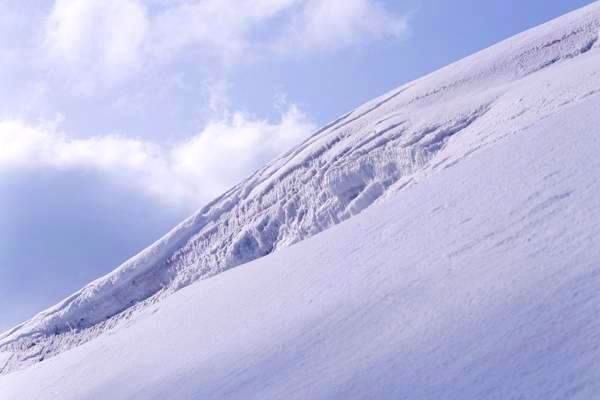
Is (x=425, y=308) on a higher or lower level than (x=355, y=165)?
lower

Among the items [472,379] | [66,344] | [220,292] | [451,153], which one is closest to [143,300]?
[66,344]

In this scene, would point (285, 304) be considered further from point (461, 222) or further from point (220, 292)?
point (220, 292)

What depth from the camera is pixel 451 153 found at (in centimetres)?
988

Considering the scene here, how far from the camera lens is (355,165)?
12133 millimetres

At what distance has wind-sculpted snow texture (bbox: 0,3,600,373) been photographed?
10.2 meters

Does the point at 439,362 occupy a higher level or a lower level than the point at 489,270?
lower

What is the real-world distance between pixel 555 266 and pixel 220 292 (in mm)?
5428

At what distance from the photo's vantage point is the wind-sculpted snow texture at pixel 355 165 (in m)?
10.2

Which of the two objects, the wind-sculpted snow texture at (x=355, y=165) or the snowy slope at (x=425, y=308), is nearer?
the snowy slope at (x=425, y=308)

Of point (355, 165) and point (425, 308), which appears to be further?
point (355, 165)

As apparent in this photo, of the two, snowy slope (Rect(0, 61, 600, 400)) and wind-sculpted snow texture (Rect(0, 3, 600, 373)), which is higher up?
wind-sculpted snow texture (Rect(0, 3, 600, 373))

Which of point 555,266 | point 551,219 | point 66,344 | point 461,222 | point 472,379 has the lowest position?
point 472,379

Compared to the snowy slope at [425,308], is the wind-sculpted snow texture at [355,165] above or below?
above

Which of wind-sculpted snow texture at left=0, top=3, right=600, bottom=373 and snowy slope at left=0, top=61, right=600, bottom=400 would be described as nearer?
snowy slope at left=0, top=61, right=600, bottom=400
